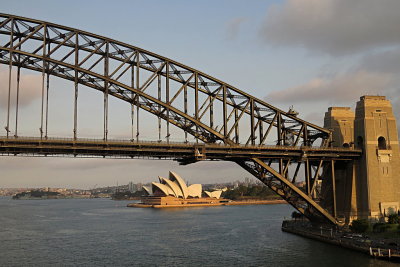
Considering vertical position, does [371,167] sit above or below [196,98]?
below

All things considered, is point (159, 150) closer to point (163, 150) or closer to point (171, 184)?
Answer: point (163, 150)

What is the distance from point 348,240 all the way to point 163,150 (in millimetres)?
26206

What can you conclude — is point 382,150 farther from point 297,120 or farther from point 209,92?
point 209,92

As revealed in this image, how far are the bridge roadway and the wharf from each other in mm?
10899

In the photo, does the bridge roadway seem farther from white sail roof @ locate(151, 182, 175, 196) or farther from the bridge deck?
white sail roof @ locate(151, 182, 175, 196)

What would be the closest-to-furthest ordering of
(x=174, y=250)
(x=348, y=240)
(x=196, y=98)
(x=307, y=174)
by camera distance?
(x=348, y=240) < (x=196, y=98) < (x=174, y=250) < (x=307, y=174)

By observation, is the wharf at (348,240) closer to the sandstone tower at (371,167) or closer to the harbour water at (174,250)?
the harbour water at (174,250)

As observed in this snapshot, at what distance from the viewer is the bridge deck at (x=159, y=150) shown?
163 feet

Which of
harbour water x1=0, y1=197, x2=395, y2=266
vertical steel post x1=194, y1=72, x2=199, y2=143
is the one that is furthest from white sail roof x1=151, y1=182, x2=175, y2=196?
vertical steel post x1=194, y1=72, x2=199, y2=143

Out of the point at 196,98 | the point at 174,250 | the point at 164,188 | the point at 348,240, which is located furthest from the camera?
the point at 164,188

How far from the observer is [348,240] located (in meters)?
54.6

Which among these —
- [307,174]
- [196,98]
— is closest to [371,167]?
[307,174]

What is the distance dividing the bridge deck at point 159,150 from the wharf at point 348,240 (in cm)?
1100

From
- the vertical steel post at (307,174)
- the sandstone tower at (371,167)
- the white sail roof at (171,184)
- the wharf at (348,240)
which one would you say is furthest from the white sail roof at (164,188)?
the vertical steel post at (307,174)
